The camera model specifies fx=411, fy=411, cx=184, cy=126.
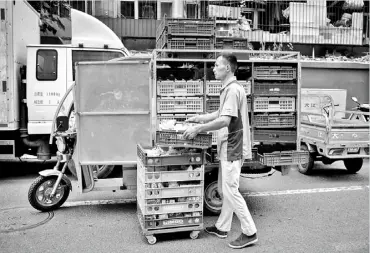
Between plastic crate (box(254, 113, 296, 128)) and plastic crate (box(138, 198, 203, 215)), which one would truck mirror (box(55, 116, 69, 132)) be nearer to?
plastic crate (box(138, 198, 203, 215))

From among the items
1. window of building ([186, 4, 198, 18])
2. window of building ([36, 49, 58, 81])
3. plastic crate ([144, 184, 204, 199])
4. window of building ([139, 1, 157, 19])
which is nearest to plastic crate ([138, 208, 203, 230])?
plastic crate ([144, 184, 204, 199])

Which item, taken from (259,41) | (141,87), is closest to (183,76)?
(141,87)

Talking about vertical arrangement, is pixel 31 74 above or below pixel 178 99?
above

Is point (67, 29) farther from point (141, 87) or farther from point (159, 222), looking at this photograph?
point (159, 222)

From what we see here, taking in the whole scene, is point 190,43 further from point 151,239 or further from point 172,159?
point 151,239

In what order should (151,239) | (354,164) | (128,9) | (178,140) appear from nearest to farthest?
(178,140)
(151,239)
(354,164)
(128,9)

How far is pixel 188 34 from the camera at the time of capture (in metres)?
5.96

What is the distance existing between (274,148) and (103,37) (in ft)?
13.9

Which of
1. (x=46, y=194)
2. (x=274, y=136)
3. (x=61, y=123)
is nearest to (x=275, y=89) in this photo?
(x=274, y=136)

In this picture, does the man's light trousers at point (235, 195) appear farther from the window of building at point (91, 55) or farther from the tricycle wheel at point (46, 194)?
the window of building at point (91, 55)

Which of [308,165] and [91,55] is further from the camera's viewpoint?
[308,165]

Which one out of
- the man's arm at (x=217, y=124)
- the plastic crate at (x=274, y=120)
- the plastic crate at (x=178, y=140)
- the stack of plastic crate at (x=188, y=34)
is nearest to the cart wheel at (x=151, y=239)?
the plastic crate at (x=178, y=140)

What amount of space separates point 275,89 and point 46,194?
11.5 ft

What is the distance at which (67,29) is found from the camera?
13.1m
